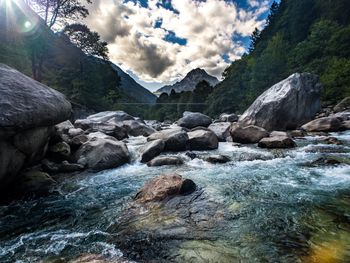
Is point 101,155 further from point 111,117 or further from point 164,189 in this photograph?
point 111,117

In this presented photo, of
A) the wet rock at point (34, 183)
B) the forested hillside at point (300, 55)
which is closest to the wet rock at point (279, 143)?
the wet rock at point (34, 183)

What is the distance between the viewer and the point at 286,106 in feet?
54.2

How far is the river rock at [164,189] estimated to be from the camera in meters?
5.61

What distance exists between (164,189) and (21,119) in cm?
376

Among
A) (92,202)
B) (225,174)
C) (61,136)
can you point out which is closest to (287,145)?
(225,174)

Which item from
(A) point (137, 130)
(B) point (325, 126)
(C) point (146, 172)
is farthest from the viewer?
(A) point (137, 130)

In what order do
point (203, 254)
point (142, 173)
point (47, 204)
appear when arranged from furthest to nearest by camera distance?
point (142, 173)
point (47, 204)
point (203, 254)

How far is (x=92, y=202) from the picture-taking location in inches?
234

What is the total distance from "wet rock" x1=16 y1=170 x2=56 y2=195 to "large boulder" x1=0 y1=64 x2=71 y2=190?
253 millimetres

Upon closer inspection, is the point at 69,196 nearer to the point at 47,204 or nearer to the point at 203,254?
the point at 47,204

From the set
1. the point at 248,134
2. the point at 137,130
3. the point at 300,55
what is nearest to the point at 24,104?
the point at 248,134

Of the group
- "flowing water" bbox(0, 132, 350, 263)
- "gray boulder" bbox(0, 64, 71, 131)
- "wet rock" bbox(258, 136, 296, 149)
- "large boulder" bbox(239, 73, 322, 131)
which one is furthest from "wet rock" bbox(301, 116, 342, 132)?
"gray boulder" bbox(0, 64, 71, 131)

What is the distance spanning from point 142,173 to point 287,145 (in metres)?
6.89

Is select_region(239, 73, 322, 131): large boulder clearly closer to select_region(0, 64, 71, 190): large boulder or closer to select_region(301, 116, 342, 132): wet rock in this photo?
select_region(301, 116, 342, 132): wet rock
